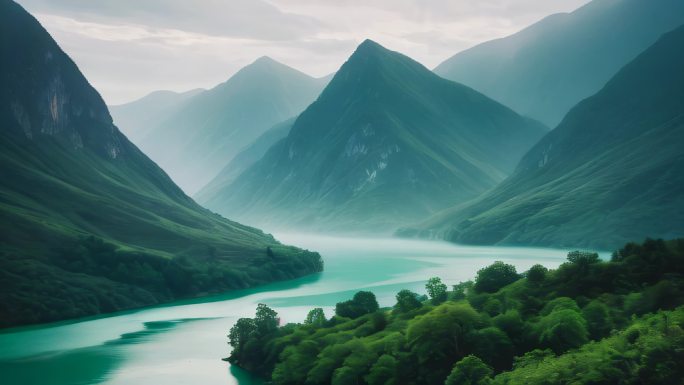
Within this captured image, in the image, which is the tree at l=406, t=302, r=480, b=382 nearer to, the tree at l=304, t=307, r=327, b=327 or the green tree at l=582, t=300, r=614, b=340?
the green tree at l=582, t=300, r=614, b=340

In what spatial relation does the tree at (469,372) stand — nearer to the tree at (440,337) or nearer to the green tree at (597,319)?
the tree at (440,337)

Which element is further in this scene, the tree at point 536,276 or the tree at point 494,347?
the tree at point 536,276

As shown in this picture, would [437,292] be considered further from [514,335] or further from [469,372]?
[469,372]

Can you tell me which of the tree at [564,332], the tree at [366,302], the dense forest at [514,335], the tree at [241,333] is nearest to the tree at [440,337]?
the dense forest at [514,335]

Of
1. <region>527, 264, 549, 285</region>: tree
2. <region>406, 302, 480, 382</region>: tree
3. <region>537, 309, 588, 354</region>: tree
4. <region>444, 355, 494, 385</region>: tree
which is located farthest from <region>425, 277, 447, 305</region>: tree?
<region>444, 355, 494, 385</region>: tree

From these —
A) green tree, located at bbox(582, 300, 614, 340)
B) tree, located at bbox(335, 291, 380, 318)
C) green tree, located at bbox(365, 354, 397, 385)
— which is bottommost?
green tree, located at bbox(365, 354, 397, 385)

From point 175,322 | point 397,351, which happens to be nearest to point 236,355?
point 397,351
